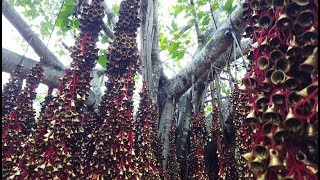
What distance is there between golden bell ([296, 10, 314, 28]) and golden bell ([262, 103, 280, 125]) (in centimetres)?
23

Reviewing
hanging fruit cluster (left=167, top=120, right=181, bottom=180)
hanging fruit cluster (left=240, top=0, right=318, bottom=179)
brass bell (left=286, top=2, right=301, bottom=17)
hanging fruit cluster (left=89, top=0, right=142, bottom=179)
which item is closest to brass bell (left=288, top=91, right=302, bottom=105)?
hanging fruit cluster (left=240, top=0, right=318, bottom=179)

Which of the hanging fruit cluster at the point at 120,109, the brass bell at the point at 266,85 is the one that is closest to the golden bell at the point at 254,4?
the brass bell at the point at 266,85

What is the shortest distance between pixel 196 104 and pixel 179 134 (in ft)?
1.03

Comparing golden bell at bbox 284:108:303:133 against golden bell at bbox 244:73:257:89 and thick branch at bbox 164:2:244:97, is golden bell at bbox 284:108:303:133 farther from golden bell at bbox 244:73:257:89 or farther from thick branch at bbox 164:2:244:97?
thick branch at bbox 164:2:244:97

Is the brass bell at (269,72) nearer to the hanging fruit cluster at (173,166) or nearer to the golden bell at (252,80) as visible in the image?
the golden bell at (252,80)

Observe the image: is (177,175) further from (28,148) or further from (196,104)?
(28,148)

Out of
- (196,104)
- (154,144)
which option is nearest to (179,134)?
(196,104)

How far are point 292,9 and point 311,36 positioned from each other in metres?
0.11

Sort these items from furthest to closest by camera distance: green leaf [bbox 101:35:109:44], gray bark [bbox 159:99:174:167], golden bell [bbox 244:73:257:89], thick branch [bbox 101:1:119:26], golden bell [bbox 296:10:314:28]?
green leaf [bbox 101:35:109:44] → thick branch [bbox 101:1:119:26] → gray bark [bbox 159:99:174:167] → golden bell [bbox 244:73:257:89] → golden bell [bbox 296:10:314:28]

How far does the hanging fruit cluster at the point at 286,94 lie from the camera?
0.86 meters

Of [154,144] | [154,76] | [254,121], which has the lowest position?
[254,121]

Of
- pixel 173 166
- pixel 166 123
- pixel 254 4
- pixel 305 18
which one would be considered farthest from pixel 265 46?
pixel 166 123

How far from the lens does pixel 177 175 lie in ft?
8.35

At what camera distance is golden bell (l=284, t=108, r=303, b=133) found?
86cm
